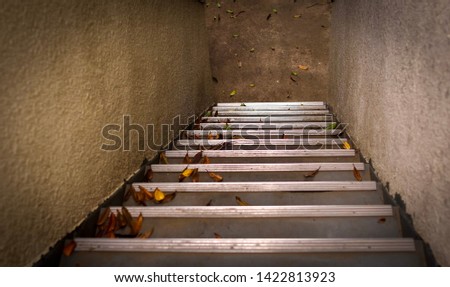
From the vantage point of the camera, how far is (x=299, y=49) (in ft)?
16.2

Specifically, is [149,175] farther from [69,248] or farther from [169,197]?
[69,248]

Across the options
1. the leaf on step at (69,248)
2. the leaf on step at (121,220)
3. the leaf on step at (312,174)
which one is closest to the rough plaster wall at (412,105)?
the leaf on step at (312,174)

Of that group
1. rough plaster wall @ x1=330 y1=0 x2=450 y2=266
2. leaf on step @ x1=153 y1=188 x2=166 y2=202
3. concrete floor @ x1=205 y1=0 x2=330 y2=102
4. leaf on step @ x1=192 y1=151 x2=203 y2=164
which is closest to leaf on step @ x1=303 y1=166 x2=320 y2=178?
rough plaster wall @ x1=330 y1=0 x2=450 y2=266

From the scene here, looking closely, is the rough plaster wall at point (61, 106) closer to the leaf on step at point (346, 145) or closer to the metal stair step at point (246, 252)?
the metal stair step at point (246, 252)

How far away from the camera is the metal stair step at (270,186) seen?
181 centimetres

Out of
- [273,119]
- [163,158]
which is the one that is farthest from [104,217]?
[273,119]

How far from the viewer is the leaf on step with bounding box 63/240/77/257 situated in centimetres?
134

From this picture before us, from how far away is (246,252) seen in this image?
4.37ft

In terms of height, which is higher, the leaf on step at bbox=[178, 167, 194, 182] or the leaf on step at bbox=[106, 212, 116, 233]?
the leaf on step at bbox=[178, 167, 194, 182]

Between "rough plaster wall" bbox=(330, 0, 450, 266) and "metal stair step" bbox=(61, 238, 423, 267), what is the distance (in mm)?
165

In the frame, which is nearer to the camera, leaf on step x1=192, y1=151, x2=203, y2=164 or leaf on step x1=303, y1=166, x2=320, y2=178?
leaf on step x1=303, y1=166, x2=320, y2=178

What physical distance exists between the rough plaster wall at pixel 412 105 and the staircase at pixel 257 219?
0.15 metres

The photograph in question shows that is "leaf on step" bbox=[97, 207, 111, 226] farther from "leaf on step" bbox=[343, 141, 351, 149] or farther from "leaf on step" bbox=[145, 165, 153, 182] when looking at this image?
"leaf on step" bbox=[343, 141, 351, 149]
